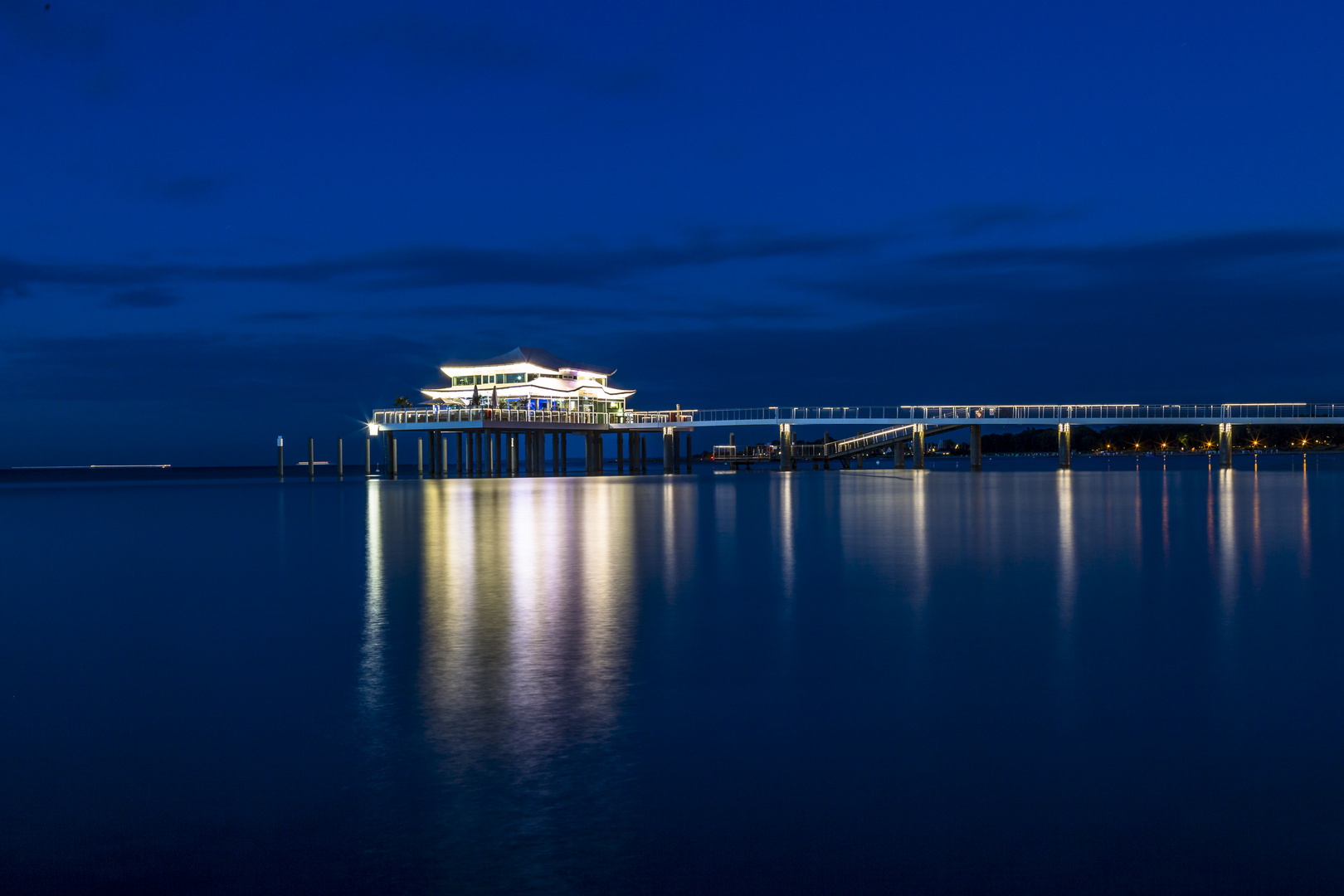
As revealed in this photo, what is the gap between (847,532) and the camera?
63.4ft

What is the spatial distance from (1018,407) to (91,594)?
57.1m

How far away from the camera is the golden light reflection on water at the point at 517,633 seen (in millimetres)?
5980

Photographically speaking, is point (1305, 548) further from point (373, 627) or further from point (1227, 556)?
point (373, 627)

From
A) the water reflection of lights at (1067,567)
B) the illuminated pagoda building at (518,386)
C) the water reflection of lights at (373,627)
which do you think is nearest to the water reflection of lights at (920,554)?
the water reflection of lights at (1067,567)

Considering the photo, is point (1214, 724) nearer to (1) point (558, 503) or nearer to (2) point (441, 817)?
(2) point (441, 817)

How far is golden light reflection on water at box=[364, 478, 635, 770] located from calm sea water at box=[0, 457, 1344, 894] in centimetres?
5

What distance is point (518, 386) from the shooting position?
5738 centimetres

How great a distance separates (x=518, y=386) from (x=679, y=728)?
52348 mm

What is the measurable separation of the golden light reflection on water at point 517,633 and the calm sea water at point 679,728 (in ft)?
0.16

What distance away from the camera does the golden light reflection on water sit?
19.6 feet

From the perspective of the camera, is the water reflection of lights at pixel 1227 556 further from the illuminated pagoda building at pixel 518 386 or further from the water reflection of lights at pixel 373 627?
the illuminated pagoda building at pixel 518 386

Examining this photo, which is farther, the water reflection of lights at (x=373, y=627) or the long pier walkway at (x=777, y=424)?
the long pier walkway at (x=777, y=424)

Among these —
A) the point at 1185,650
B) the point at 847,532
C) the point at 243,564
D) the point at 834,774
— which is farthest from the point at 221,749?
the point at 847,532

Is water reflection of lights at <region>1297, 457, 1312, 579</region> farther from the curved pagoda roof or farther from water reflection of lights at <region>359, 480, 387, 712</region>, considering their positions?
the curved pagoda roof
